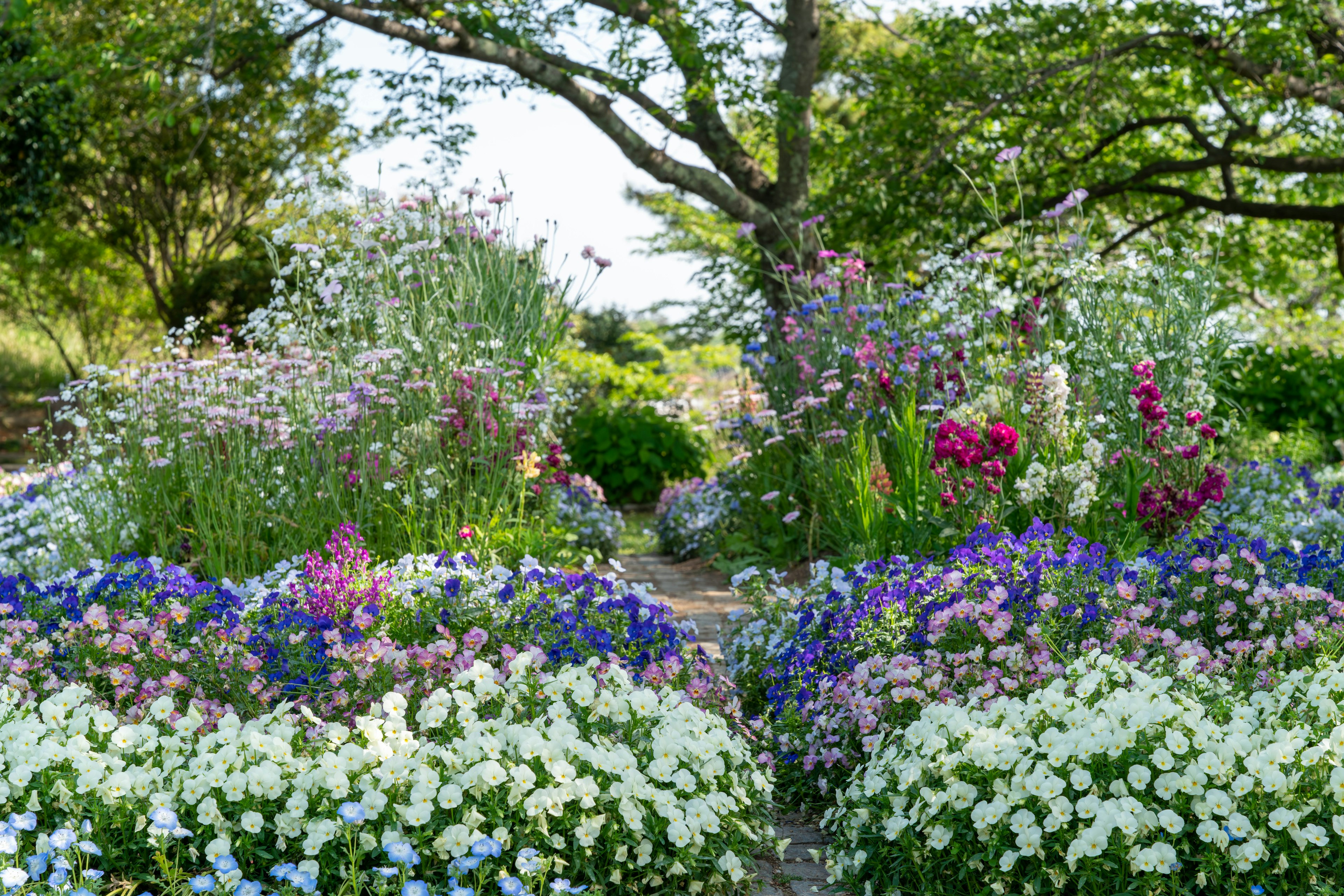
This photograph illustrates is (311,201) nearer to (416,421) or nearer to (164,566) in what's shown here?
(416,421)

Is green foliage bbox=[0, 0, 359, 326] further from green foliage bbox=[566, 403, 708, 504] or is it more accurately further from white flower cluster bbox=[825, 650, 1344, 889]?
white flower cluster bbox=[825, 650, 1344, 889]

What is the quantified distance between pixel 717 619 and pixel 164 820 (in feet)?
11.1

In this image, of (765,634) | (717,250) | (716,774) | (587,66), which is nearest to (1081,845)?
(716,774)

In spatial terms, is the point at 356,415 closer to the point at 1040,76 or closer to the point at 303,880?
the point at 303,880

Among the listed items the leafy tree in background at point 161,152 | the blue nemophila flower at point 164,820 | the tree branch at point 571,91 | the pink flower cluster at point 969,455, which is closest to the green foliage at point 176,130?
the leafy tree in background at point 161,152

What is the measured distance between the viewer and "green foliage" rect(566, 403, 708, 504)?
31.7 feet

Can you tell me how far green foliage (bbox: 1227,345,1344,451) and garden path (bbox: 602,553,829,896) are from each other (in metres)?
4.97

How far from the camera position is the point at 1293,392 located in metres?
9.02

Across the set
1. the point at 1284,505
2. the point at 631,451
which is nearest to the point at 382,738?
the point at 1284,505

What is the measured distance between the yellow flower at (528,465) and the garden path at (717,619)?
2.82ft

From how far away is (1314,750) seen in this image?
2195 mm

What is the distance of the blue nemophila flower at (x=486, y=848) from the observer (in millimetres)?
1995

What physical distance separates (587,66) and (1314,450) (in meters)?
6.29

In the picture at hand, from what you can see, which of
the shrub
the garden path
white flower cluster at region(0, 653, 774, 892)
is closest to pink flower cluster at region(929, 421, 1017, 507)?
the shrub
